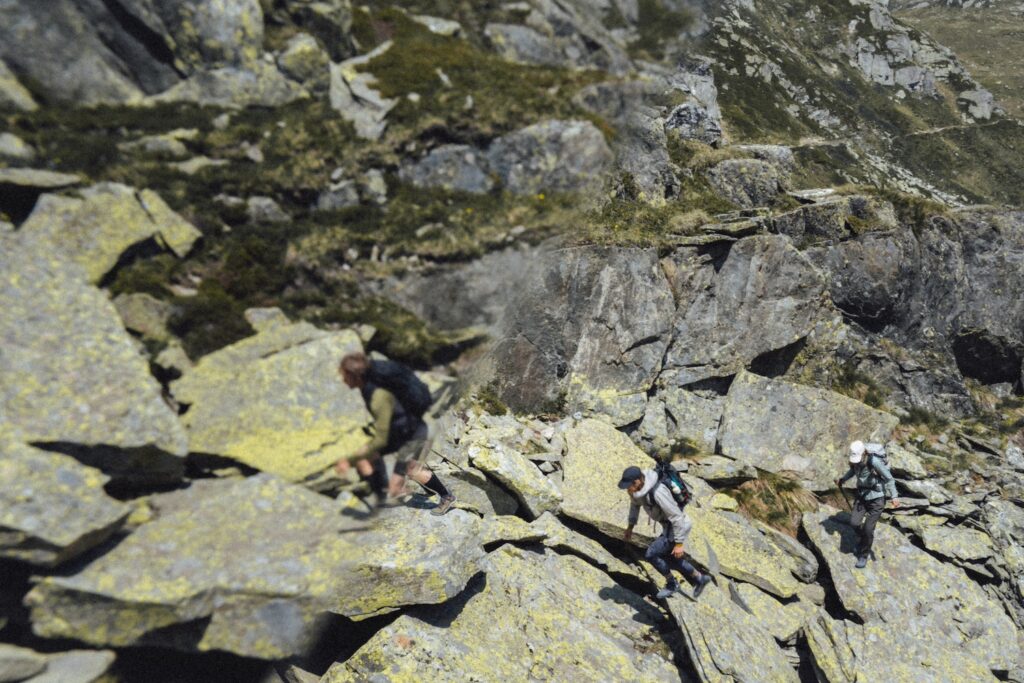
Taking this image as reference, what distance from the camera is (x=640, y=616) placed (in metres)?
7.89

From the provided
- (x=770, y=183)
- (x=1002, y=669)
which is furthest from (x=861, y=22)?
(x=1002, y=669)

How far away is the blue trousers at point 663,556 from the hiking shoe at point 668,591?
3.8 inches

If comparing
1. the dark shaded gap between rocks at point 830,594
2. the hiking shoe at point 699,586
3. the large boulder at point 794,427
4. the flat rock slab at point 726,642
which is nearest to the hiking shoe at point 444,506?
the flat rock slab at point 726,642

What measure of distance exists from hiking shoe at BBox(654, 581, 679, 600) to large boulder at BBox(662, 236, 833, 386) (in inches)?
313

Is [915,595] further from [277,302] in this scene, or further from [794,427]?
[277,302]

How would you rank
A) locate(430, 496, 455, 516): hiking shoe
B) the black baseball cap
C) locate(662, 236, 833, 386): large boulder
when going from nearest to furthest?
locate(430, 496, 455, 516): hiking shoe, the black baseball cap, locate(662, 236, 833, 386): large boulder

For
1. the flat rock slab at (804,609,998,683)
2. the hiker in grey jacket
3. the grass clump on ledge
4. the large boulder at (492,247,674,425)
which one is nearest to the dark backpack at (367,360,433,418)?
the hiker in grey jacket

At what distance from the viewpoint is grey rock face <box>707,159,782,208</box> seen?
18938 millimetres

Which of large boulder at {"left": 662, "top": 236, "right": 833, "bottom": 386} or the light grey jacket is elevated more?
the light grey jacket

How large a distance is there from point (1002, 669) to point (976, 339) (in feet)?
70.0

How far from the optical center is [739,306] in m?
16.1

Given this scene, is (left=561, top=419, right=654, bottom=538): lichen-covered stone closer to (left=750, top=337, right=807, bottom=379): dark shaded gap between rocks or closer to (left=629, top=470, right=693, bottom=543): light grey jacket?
(left=629, top=470, right=693, bottom=543): light grey jacket

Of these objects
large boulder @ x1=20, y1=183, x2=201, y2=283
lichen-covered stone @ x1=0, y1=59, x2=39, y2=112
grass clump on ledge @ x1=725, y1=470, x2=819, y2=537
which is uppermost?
lichen-covered stone @ x1=0, y1=59, x2=39, y2=112

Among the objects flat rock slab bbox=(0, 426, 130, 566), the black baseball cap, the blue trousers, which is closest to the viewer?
flat rock slab bbox=(0, 426, 130, 566)
